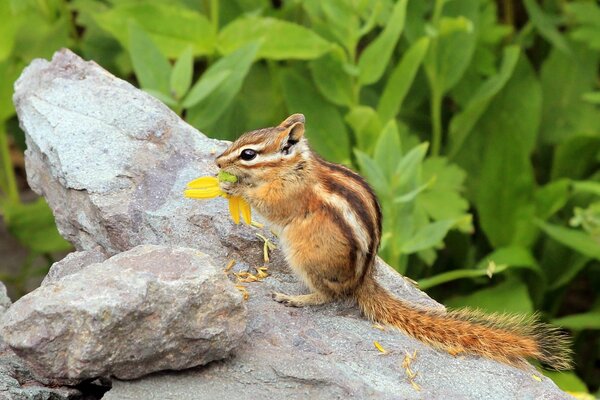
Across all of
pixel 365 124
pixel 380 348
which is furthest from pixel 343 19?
pixel 380 348

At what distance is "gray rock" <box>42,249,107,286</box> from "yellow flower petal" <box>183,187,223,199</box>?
40cm

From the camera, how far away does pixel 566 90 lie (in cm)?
657

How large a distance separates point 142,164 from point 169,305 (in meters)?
1.08

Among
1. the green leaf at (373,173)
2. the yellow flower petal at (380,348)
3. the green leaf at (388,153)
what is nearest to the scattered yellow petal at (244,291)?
A: the yellow flower petal at (380,348)

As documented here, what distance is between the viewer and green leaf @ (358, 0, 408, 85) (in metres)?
5.30

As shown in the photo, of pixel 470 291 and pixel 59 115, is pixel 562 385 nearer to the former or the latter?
pixel 470 291

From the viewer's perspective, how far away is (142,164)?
3971mm

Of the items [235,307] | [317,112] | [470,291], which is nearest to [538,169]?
[470,291]

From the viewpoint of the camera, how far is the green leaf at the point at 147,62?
5121 millimetres

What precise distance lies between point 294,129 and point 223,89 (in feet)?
4.68

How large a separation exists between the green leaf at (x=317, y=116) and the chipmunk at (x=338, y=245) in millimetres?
1830

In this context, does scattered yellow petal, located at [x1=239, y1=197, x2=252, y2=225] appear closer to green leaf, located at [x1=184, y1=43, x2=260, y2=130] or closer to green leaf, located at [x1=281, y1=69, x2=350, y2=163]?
green leaf, located at [x1=184, y1=43, x2=260, y2=130]

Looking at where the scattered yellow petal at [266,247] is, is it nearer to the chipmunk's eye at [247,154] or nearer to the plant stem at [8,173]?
the chipmunk's eye at [247,154]

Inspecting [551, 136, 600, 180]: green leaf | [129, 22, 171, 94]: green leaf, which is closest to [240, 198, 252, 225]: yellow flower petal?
[129, 22, 171, 94]: green leaf
